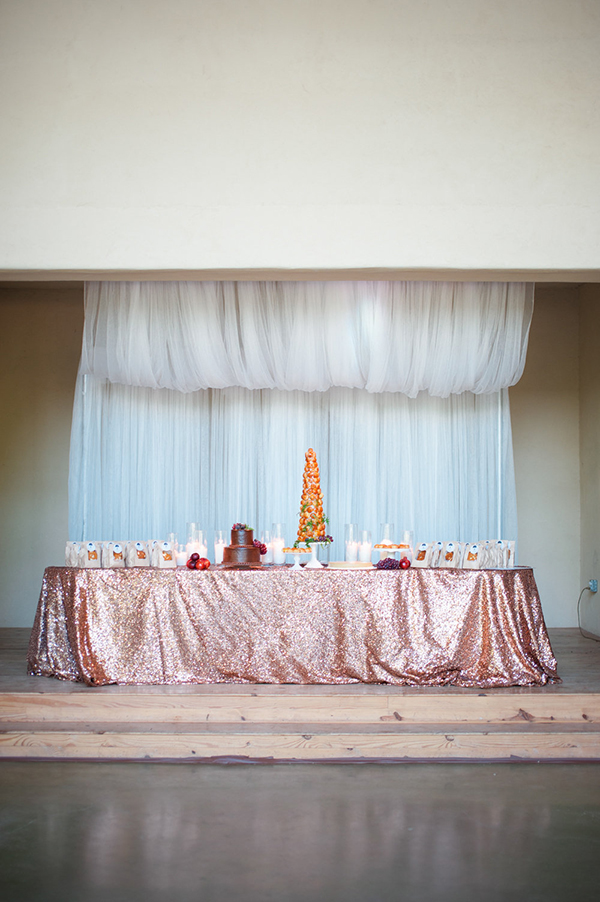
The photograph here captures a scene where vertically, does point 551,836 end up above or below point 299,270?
below

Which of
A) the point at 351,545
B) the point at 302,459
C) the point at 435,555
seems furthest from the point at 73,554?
the point at 302,459

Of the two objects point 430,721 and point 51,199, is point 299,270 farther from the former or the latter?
point 430,721

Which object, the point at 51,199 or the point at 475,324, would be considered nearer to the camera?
the point at 51,199

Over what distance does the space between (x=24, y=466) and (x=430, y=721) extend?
457 centimetres

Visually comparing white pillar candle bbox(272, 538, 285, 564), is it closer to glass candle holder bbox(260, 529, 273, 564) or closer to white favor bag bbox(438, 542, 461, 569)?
Result: glass candle holder bbox(260, 529, 273, 564)

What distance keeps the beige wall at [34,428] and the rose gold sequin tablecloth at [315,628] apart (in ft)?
9.57

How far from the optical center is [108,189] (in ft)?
14.4

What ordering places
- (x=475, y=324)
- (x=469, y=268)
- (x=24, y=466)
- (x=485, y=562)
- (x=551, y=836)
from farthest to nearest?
(x=24, y=466) → (x=475, y=324) → (x=485, y=562) → (x=469, y=268) → (x=551, y=836)

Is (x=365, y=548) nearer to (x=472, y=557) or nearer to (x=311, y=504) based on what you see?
(x=311, y=504)

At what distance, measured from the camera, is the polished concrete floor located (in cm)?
270

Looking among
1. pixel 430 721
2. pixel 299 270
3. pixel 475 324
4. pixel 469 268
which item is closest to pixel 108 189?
pixel 299 270

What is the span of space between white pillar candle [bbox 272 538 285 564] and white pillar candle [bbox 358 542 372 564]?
47 cm

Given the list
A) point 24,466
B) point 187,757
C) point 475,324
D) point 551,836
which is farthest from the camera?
point 24,466

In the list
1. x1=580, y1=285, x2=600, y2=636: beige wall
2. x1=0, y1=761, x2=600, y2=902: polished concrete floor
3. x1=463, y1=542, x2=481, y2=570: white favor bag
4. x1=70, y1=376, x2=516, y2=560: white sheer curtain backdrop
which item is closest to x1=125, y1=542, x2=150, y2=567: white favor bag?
x1=0, y1=761, x2=600, y2=902: polished concrete floor
